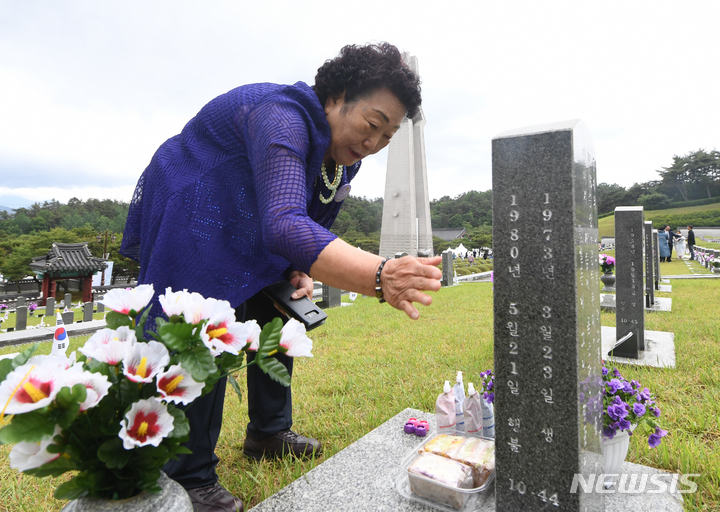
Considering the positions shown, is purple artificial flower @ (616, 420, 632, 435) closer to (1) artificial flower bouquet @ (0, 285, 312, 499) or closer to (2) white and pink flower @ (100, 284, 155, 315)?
(1) artificial flower bouquet @ (0, 285, 312, 499)

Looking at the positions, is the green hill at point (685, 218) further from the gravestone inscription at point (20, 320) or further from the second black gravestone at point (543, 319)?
the second black gravestone at point (543, 319)

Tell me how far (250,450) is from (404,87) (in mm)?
1907

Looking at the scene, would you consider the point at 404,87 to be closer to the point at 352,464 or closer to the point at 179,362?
the point at 179,362

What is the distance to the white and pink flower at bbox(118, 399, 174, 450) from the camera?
28.0 inches

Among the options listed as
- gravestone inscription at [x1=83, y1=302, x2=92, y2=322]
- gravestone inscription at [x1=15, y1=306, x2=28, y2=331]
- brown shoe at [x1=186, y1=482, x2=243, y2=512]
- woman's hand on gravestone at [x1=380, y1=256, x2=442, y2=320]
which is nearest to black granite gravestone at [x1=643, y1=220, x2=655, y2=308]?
woman's hand on gravestone at [x1=380, y1=256, x2=442, y2=320]

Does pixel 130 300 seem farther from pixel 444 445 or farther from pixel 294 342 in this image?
pixel 444 445

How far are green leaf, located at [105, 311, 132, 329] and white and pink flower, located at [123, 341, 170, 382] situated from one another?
12 centimetres

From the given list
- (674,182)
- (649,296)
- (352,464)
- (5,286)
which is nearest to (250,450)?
(352,464)

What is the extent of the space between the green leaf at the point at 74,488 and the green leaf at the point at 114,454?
0.06 metres

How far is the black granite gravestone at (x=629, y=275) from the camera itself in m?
3.98

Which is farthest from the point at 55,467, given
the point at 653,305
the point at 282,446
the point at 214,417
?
the point at 653,305

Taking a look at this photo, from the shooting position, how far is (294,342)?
2.94 feet

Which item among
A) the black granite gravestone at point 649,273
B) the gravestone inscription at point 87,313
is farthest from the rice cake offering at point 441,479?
the gravestone inscription at point 87,313

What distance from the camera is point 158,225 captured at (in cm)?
152
